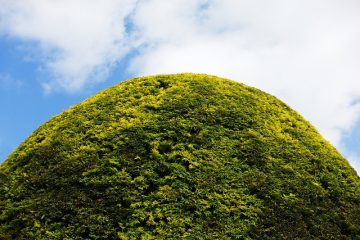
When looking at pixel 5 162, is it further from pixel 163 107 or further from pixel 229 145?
pixel 229 145

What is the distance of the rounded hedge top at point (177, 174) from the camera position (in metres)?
9.80

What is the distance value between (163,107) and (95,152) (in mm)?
2006

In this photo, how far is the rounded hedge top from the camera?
9805 mm

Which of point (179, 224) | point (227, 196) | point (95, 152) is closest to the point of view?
point (179, 224)

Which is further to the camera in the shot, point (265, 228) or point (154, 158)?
point (154, 158)

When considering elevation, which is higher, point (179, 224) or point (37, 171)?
point (37, 171)

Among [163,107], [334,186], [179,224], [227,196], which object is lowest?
[179,224]

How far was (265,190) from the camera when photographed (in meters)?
10.6

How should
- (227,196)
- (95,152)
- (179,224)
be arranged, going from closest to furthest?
(179,224) → (227,196) → (95,152)

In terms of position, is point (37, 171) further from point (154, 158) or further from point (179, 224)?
point (179, 224)

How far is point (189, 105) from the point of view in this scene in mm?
12164

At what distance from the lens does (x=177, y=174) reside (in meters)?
10.3

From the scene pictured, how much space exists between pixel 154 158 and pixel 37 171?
2647 mm

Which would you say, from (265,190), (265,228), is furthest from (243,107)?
(265,228)
